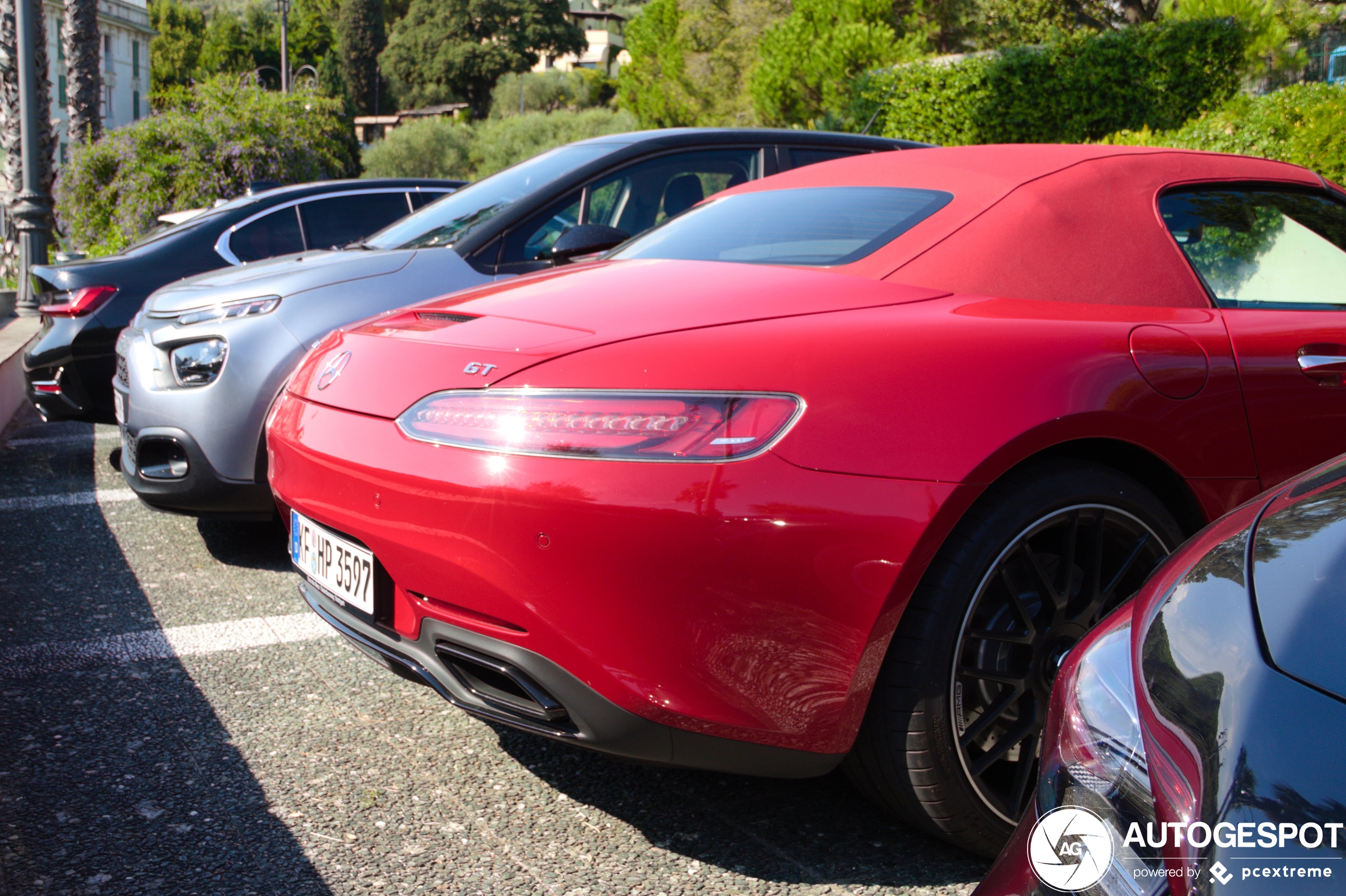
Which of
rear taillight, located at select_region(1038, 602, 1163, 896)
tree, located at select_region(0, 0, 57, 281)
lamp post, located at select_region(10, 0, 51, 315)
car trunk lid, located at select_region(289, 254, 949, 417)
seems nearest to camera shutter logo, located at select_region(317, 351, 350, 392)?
car trunk lid, located at select_region(289, 254, 949, 417)

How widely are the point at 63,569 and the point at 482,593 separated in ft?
9.23

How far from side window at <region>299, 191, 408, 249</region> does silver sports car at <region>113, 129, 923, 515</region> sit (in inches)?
64.5

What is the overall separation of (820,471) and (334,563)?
3.63 ft

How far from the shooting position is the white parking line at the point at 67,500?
5.04 meters

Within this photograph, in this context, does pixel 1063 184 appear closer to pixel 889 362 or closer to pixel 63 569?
pixel 889 362

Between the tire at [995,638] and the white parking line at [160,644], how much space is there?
6.48 feet

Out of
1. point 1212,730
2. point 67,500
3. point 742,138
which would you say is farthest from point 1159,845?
point 67,500

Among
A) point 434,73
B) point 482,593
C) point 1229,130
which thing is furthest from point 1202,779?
point 434,73

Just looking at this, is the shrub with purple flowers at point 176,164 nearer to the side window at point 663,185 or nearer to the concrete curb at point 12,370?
the concrete curb at point 12,370

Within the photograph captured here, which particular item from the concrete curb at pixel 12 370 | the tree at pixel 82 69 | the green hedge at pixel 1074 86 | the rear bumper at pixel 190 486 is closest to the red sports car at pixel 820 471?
the rear bumper at pixel 190 486

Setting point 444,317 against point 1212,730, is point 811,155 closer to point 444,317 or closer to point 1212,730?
point 444,317

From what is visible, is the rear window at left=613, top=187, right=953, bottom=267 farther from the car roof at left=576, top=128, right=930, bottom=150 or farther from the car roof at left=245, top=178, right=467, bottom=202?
the car roof at left=245, top=178, right=467, bottom=202

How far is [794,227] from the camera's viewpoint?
2.82 metres

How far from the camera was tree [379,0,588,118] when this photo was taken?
80.4 meters
